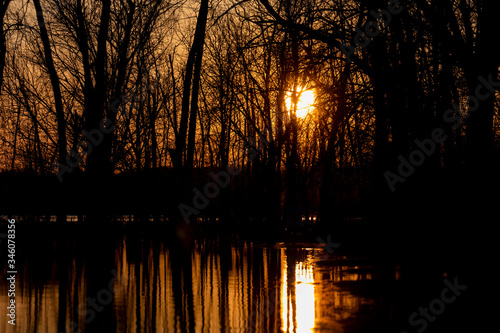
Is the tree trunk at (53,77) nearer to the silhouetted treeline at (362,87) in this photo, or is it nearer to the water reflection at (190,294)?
the silhouetted treeline at (362,87)

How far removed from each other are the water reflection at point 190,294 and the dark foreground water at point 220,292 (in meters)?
0.01

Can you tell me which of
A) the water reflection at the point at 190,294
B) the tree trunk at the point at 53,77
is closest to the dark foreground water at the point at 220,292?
the water reflection at the point at 190,294

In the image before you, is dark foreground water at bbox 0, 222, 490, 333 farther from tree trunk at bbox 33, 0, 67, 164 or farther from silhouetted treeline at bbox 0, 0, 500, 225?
tree trunk at bbox 33, 0, 67, 164

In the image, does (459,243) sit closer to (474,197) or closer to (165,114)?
(474,197)

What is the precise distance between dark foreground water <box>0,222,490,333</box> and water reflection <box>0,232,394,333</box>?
0.01 metres

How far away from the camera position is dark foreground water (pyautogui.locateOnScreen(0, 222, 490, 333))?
725 cm

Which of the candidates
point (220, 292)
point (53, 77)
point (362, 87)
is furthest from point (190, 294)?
point (53, 77)

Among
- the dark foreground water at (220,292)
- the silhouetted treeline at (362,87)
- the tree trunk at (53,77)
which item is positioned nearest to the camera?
the dark foreground water at (220,292)

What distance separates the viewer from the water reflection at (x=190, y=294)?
725cm

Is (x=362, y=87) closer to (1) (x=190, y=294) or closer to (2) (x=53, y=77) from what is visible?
(1) (x=190, y=294)

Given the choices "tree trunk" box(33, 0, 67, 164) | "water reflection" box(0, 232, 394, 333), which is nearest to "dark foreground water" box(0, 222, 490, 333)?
"water reflection" box(0, 232, 394, 333)

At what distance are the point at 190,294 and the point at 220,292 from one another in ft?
1.48

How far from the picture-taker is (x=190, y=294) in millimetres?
9602

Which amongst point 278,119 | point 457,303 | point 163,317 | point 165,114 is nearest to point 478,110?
point 457,303
